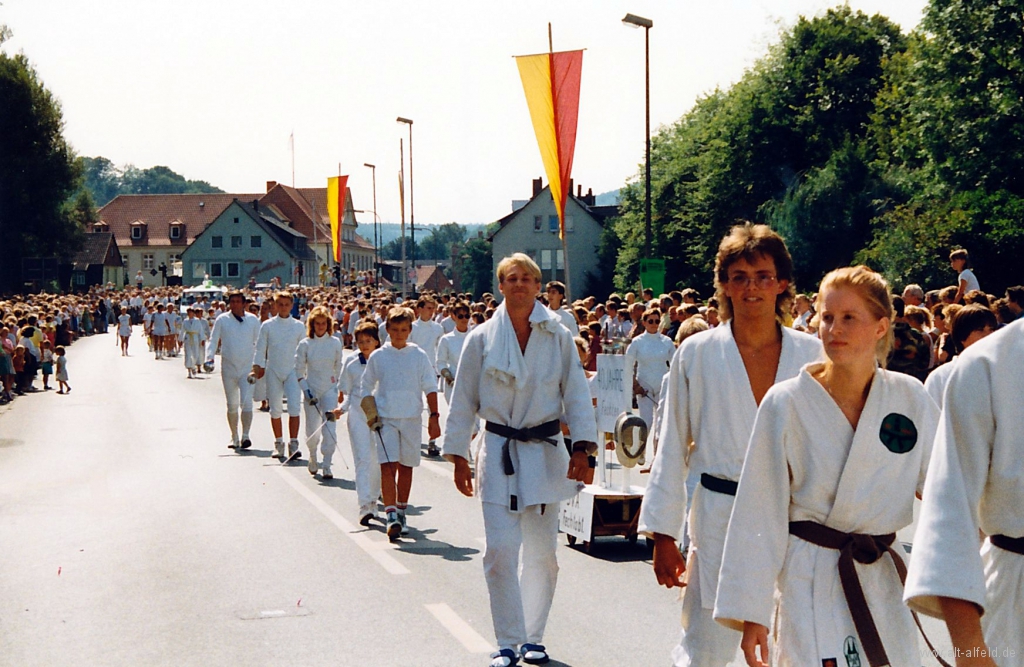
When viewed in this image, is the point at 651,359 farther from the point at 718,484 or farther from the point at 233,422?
the point at 718,484

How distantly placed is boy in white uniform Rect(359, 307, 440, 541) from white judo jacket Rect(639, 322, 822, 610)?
17.9 feet

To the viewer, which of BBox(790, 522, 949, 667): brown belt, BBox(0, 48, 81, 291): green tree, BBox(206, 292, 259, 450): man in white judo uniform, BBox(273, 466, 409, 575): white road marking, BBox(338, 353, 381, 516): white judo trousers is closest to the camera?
BBox(790, 522, 949, 667): brown belt

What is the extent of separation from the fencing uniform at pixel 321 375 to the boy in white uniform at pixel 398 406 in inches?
145

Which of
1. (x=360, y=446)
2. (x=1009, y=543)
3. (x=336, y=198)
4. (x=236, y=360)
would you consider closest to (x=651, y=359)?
(x=360, y=446)

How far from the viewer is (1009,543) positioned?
2.83m

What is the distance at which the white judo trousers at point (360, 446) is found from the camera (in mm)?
11125

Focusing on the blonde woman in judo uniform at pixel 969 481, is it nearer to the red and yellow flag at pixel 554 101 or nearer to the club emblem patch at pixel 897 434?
the club emblem patch at pixel 897 434

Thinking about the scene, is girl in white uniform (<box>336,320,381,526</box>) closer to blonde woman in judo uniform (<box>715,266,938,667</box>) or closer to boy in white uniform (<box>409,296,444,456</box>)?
boy in white uniform (<box>409,296,444,456</box>)

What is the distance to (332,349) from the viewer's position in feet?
48.6

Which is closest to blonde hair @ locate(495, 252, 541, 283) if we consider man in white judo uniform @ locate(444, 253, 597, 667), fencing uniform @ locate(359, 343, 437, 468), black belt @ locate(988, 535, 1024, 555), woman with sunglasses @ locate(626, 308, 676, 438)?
man in white judo uniform @ locate(444, 253, 597, 667)

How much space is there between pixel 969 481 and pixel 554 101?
19210mm

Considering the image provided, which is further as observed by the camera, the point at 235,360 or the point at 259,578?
the point at 235,360

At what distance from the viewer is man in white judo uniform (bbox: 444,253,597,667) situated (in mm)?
6664

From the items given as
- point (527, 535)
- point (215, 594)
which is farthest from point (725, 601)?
point (215, 594)
